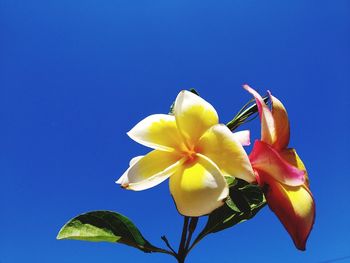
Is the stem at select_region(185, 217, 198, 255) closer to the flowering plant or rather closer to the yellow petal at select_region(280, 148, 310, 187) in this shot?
the flowering plant

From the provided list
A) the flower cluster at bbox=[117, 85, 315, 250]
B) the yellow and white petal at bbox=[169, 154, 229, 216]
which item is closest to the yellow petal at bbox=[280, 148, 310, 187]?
the flower cluster at bbox=[117, 85, 315, 250]

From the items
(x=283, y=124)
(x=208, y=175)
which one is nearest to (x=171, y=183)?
(x=208, y=175)

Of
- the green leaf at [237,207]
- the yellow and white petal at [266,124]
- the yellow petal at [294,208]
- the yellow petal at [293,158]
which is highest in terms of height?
the yellow and white petal at [266,124]

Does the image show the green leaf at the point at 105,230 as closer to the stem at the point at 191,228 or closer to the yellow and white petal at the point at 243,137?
the stem at the point at 191,228

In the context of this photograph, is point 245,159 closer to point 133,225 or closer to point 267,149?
point 267,149

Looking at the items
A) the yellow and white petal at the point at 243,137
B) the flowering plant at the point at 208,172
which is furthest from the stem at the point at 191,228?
the yellow and white petal at the point at 243,137

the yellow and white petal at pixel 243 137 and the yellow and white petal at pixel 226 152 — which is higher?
the yellow and white petal at pixel 243 137

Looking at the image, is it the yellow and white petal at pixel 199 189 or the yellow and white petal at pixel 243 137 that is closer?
the yellow and white petal at pixel 199 189
